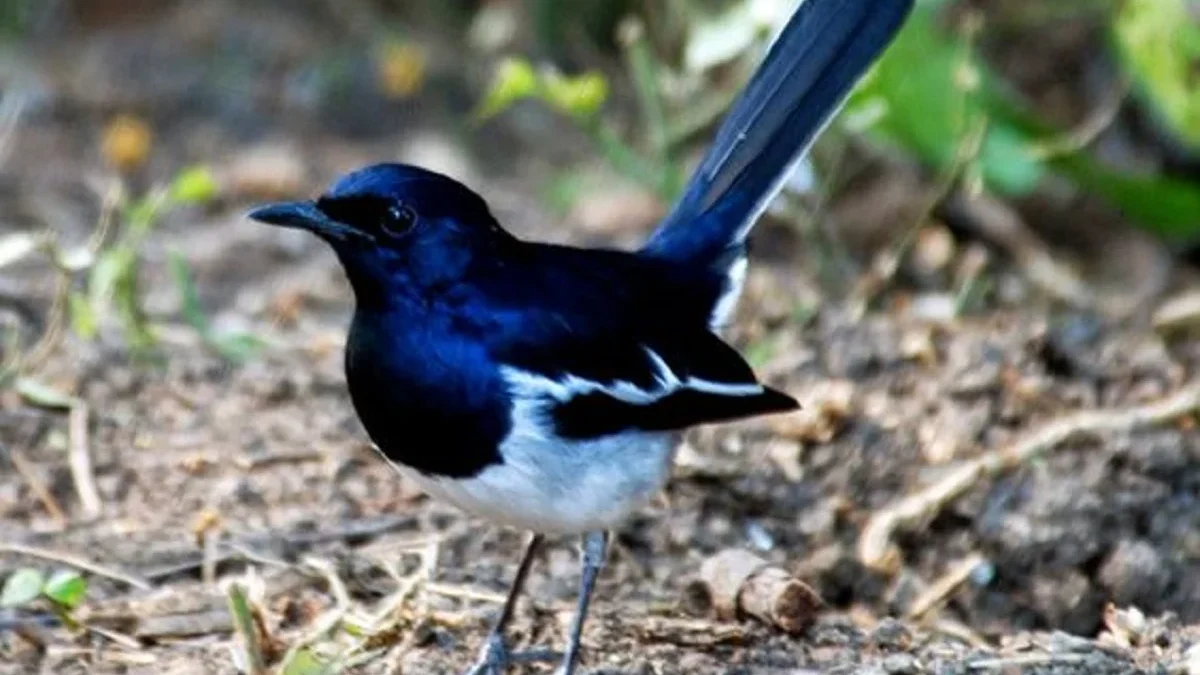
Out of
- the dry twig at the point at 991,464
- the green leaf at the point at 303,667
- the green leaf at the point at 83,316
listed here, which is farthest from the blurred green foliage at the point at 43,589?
the dry twig at the point at 991,464

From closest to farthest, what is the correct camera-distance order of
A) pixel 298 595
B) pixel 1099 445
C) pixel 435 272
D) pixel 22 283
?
1. pixel 435 272
2. pixel 298 595
3. pixel 1099 445
4. pixel 22 283

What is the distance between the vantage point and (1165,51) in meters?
6.35

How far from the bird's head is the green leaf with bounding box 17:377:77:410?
1506 millimetres

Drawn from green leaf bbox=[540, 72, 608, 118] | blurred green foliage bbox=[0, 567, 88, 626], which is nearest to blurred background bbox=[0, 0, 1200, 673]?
green leaf bbox=[540, 72, 608, 118]

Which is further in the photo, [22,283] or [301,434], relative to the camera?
[22,283]

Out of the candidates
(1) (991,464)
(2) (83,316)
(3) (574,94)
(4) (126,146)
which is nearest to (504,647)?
(1) (991,464)

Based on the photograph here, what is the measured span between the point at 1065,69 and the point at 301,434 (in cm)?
396

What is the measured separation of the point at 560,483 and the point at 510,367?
22cm

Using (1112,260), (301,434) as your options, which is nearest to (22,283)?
(301,434)

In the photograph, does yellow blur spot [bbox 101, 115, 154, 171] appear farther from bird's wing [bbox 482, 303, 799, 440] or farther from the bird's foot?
the bird's foot

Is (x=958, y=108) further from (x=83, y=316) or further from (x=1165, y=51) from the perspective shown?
(x=83, y=316)

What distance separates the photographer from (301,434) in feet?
17.6

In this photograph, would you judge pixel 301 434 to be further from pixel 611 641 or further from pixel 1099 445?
pixel 1099 445

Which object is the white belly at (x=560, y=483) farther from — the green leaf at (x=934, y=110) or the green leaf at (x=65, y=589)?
the green leaf at (x=934, y=110)
